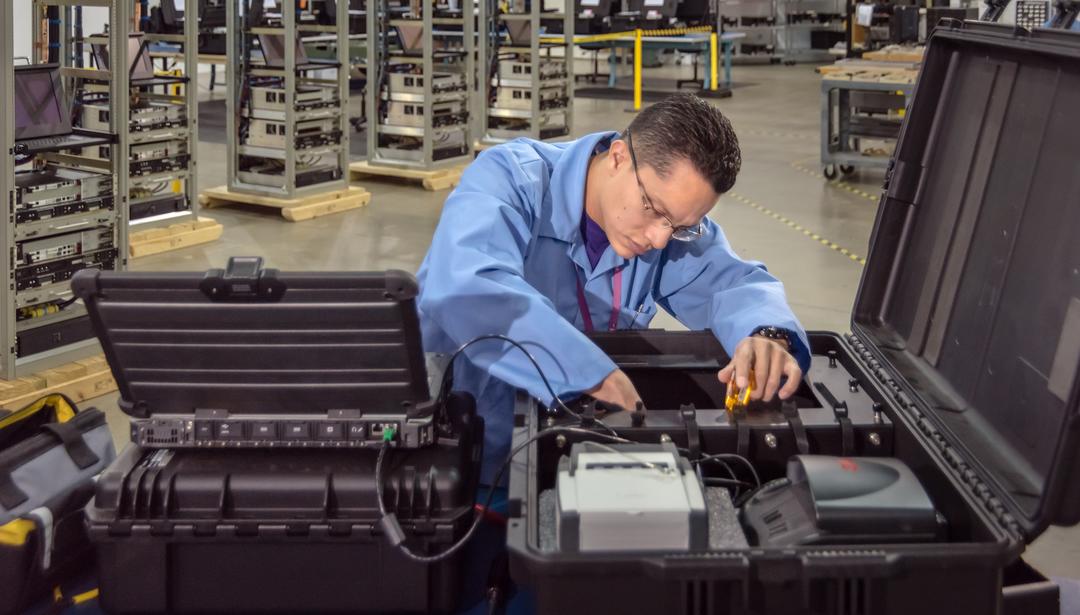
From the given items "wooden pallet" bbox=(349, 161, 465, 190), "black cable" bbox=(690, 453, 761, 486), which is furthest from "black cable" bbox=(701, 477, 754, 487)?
"wooden pallet" bbox=(349, 161, 465, 190)

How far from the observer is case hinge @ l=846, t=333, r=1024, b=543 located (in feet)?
3.76

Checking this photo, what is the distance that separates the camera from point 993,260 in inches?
61.0

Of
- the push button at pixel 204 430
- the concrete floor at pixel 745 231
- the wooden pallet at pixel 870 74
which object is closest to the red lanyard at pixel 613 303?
the push button at pixel 204 430

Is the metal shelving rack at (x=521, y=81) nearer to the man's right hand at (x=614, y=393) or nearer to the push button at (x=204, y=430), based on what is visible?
the man's right hand at (x=614, y=393)

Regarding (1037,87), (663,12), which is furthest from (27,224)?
(663,12)

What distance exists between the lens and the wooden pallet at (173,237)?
6082 millimetres

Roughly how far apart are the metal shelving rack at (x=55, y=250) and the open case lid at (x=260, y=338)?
2613mm

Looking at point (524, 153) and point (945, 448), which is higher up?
point (524, 153)

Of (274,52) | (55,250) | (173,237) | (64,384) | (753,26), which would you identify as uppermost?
(753,26)

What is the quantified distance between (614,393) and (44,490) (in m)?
0.92

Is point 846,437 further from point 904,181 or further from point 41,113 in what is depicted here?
point 41,113

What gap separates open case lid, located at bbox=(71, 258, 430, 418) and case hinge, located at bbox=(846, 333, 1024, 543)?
2.02 feet

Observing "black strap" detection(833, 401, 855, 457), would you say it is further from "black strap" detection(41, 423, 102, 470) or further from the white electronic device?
"black strap" detection(41, 423, 102, 470)

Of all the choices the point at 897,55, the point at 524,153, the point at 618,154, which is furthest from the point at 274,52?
the point at 618,154
